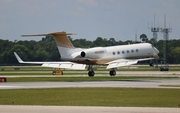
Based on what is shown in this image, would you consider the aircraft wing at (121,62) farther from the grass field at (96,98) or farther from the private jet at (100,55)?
the grass field at (96,98)

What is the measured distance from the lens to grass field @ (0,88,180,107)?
3759 centimetres

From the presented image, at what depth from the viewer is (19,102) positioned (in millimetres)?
38344

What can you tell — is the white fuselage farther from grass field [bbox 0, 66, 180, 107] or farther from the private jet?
grass field [bbox 0, 66, 180, 107]

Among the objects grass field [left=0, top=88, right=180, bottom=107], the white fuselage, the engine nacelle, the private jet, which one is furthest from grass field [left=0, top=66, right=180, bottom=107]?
the white fuselage

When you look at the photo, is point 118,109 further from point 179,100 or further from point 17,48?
point 17,48

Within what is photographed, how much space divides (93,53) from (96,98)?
1484 inches

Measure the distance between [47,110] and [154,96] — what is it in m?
12.8

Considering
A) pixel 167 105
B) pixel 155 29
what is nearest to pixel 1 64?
pixel 155 29

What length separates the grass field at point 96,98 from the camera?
37.6 m

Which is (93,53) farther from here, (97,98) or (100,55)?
(97,98)

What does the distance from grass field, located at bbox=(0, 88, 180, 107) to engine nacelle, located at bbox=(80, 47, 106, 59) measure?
27.9 metres

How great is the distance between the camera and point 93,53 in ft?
259

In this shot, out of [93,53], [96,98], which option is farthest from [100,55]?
[96,98]

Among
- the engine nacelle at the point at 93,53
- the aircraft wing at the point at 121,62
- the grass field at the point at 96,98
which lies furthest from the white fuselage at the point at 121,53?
the grass field at the point at 96,98
